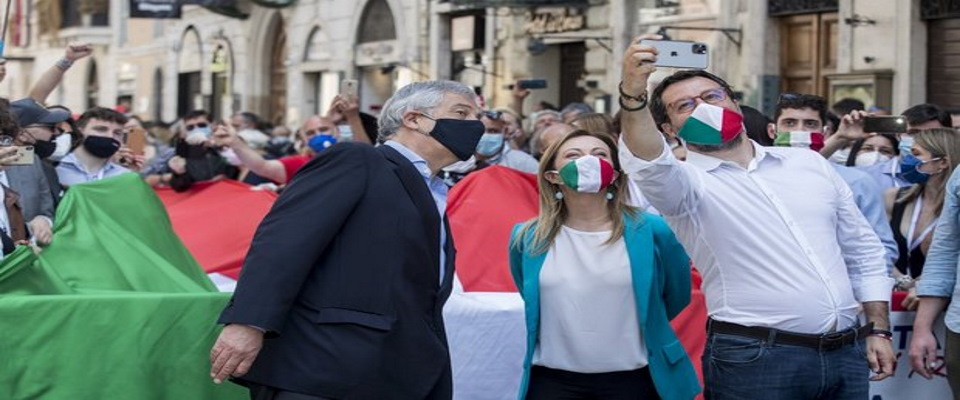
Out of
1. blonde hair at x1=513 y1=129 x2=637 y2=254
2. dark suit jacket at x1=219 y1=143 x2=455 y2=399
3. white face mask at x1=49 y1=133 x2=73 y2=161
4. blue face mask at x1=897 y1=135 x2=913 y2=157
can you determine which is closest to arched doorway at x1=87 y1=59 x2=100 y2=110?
white face mask at x1=49 y1=133 x2=73 y2=161

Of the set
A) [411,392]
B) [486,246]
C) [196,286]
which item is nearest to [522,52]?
[486,246]

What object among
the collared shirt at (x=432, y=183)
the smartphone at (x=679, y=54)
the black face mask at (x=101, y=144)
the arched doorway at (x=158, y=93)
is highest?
the arched doorway at (x=158, y=93)

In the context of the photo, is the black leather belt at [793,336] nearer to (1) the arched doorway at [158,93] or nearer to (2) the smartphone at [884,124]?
(2) the smartphone at [884,124]

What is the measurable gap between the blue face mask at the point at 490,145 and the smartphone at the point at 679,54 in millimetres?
5595

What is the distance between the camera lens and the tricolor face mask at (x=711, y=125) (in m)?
4.84

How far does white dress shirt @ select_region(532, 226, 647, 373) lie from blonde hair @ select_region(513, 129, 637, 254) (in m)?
0.06

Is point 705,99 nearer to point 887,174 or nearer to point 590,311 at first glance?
point 590,311

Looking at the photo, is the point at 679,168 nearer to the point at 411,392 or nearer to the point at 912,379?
the point at 411,392

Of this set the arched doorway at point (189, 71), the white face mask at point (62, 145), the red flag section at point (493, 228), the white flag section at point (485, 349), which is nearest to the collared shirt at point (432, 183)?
the white flag section at point (485, 349)

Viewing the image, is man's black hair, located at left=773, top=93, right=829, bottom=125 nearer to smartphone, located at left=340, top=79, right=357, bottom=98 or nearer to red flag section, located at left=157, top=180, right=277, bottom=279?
smartphone, located at left=340, top=79, right=357, bottom=98

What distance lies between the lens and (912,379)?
6.59 m

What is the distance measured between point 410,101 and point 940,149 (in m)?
3.16

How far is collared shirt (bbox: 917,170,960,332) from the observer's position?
19.1 feet

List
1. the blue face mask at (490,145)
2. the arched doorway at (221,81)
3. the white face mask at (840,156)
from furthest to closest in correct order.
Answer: the arched doorway at (221,81) < the blue face mask at (490,145) < the white face mask at (840,156)
